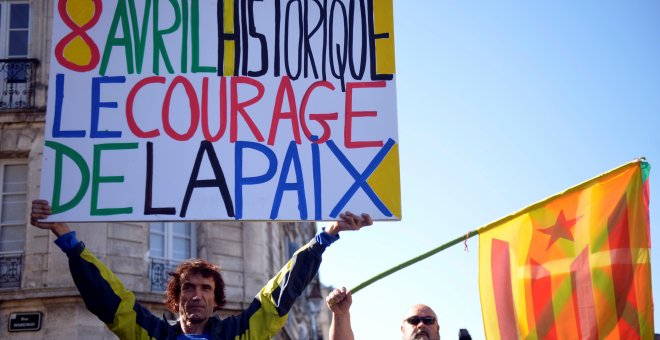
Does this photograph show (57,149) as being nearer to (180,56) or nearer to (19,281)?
(180,56)

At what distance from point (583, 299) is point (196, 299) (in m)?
2.24

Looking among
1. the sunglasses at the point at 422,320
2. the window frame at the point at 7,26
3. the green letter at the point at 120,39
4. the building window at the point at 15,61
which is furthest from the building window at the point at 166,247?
the sunglasses at the point at 422,320

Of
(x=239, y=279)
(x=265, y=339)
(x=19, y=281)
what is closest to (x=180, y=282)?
(x=265, y=339)

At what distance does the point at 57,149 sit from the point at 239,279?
1266 cm

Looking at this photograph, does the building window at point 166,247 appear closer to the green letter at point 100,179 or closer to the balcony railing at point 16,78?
the balcony railing at point 16,78

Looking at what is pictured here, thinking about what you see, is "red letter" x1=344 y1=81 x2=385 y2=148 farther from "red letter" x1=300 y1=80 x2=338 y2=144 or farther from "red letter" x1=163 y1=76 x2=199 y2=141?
"red letter" x1=163 y1=76 x2=199 y2=141

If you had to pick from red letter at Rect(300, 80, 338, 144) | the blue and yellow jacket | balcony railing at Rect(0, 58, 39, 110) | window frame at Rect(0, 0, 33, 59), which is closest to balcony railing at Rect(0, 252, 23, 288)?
balcony railing at Rect(0, 58, 39, 110)

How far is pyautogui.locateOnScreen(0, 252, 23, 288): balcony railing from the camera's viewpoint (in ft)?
53.1

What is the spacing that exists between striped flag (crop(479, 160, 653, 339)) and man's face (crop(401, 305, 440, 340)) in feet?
1.01

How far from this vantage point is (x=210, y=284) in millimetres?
5387

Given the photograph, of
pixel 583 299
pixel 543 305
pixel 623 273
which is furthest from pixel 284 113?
pixel 623 273

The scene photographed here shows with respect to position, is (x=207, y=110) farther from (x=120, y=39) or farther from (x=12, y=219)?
(x=12, y=219)

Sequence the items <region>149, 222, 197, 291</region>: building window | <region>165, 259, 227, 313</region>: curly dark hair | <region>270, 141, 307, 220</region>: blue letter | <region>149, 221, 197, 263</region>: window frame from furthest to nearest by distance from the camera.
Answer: <region>149, 221, 197, 263</region>: window frame → <region>149, 222, 197, 291</region>: building window → <region>270, 141, 307, 220</region>: blue letter → <region>165, 259, 227, 313</region>: curly dark hair

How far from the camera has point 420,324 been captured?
612 centimetres
